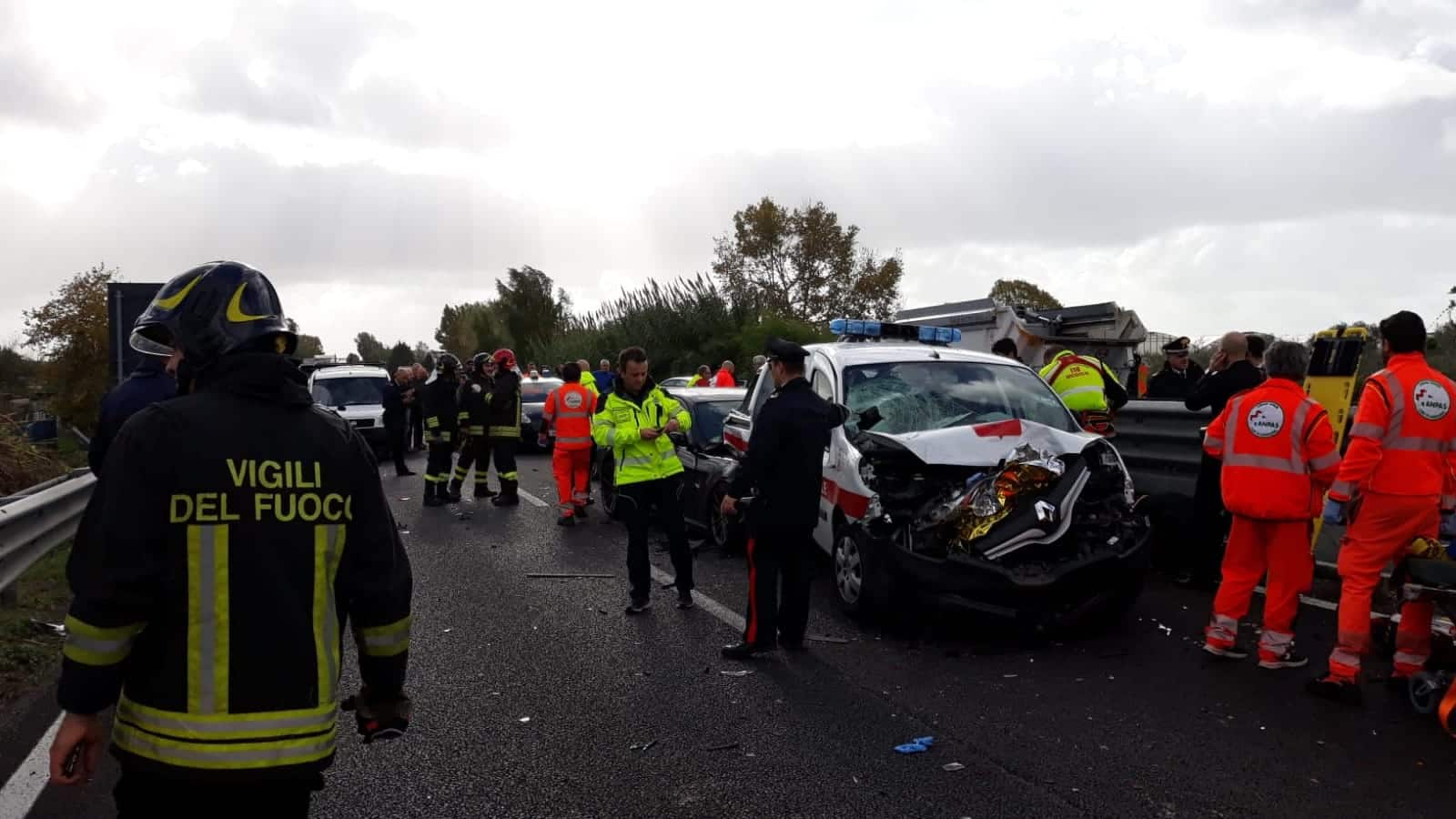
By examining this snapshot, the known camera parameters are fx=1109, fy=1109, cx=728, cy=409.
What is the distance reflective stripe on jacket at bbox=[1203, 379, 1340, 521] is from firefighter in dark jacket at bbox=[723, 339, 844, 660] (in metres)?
2.24

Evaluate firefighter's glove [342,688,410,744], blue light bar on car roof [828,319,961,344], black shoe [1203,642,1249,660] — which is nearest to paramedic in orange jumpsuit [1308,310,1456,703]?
black shoe [1203,642,1249,660]

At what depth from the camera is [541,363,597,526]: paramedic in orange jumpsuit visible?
476 inches

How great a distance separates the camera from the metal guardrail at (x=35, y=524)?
6520 mm

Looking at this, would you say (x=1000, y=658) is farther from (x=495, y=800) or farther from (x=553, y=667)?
(x=495, y=800)

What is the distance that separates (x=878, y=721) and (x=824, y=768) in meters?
0.68

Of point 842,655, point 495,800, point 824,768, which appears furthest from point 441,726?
point 842,655

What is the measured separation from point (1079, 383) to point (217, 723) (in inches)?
309

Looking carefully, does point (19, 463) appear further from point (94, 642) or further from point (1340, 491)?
point (1340, 491)

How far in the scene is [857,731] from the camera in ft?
16.8

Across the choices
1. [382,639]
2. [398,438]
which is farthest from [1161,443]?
[398,438]

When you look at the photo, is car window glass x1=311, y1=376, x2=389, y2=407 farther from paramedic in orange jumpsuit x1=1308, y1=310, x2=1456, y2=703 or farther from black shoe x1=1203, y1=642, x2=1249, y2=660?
paramedic in orange jumpsuit x1=1308, y1=310, x2=1456, y2=703

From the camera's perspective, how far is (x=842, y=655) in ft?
21.1

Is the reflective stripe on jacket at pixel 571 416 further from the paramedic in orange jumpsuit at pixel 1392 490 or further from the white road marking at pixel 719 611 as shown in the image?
the paramedic in orange jumpsuit at pixel 1392 490

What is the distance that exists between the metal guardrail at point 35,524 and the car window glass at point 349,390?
13.9 meters
